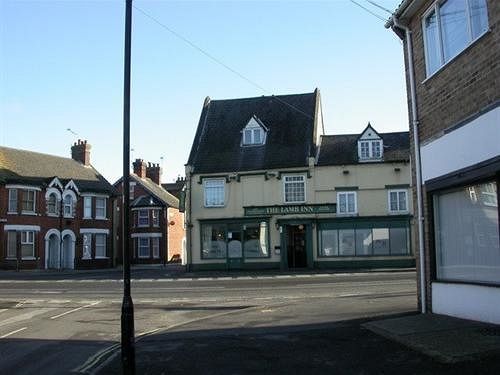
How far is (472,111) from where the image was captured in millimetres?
10312

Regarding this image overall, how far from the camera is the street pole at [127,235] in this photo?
792cm

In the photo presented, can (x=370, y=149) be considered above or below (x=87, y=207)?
above

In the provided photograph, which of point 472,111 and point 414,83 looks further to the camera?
point 414,83

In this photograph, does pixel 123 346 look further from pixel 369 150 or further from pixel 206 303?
pixel 369 150

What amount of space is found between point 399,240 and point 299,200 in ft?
21.5

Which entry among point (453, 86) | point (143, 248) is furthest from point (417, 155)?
point (143, 248)

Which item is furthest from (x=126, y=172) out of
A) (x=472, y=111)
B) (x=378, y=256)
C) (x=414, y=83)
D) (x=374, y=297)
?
(x=378, y=256)

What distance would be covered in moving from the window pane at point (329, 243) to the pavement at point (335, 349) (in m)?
25.5

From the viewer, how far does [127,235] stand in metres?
8.22

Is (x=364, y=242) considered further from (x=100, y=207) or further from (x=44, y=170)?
(x=44, y=170)

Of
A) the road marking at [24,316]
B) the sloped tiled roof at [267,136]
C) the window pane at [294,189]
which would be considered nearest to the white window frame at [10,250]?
the sloped tiled roof at [267,136]

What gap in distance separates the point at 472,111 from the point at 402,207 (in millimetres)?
28050

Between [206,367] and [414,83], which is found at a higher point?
[414,83]

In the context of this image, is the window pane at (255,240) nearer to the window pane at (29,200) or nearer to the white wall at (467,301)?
the window pane at (29,200)
